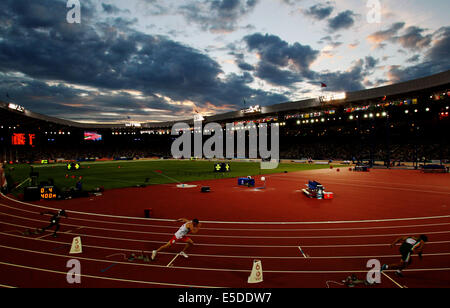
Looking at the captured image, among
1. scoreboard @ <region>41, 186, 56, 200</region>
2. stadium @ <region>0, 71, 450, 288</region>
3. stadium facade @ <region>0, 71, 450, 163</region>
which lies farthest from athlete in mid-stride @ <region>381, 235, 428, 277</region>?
stadium facade @ <region>0, 71, 450, 163</region>

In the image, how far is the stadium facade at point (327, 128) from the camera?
5094cm

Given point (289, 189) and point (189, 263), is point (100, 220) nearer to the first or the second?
point (189, 263)

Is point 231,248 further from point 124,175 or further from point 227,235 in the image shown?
point 124,175

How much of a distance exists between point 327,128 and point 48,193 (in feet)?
262

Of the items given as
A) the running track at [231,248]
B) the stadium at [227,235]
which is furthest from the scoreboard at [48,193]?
the running track at [231,248]

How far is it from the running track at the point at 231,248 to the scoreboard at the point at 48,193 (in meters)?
2.89

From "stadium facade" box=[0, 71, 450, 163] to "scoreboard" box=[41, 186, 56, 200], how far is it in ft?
168

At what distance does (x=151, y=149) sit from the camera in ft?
386

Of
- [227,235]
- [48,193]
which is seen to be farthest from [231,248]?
[48,193]

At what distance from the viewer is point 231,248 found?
31.7 feet

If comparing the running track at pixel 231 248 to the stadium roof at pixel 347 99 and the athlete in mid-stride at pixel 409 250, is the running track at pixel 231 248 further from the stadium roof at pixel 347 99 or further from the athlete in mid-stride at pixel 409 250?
the stadium roof at pixel 347 99

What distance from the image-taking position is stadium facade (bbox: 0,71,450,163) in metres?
50.9

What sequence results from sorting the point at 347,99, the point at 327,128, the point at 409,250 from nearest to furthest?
the point at 409,250, the point at 347,99, the point at 327,128

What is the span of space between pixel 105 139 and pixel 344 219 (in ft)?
403
